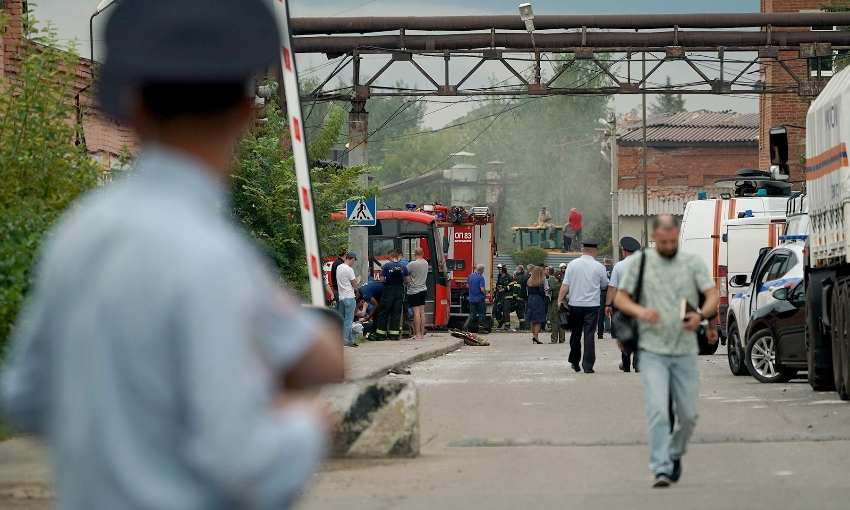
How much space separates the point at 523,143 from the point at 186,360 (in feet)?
400

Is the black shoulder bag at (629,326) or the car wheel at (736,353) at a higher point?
the black shoulder bag at (629,326)

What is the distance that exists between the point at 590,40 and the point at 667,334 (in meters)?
24.2

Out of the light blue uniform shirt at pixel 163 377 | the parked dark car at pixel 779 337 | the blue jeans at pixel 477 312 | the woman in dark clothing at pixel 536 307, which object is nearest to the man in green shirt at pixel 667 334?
the light blue uniform shirt at pixel 163 377

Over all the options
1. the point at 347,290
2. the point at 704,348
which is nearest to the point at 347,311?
the point at 347,290

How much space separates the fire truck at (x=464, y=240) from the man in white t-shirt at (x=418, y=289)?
308 inches

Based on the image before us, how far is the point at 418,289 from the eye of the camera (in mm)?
30703

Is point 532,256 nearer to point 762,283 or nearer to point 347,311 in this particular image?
point 347,311

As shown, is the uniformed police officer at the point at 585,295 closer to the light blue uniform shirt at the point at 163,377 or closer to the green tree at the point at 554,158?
the light blue uniform shirt at the point at 163,377

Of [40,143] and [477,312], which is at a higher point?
[40,143]

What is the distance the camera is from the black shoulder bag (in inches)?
361

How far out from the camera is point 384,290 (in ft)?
96.2

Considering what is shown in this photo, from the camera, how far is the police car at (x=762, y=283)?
18266 mm

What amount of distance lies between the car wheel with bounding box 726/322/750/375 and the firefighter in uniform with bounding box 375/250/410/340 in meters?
9.89

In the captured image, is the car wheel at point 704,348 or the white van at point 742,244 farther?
the car wheel at point 704,348
